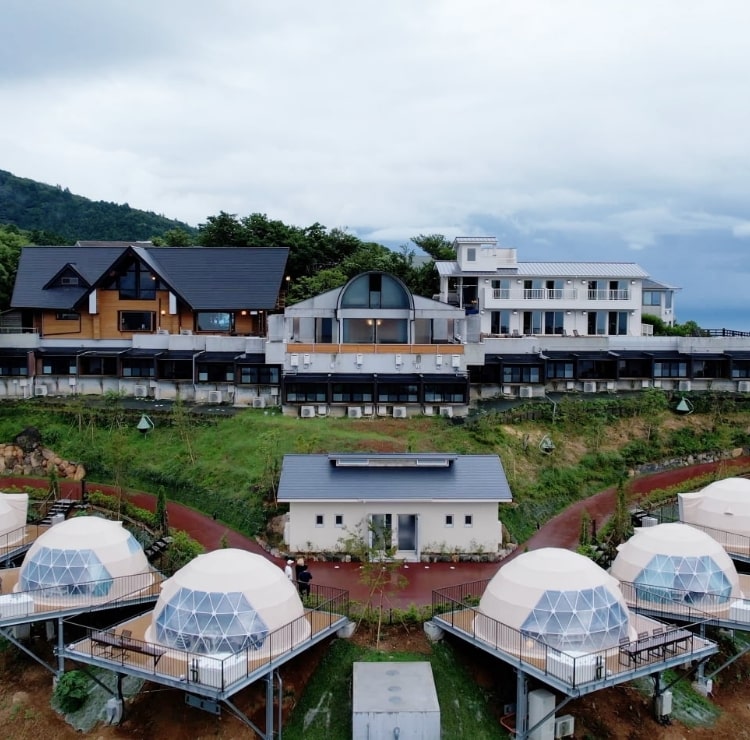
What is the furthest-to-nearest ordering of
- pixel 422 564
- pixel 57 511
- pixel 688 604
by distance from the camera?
pixel 57 511, pixel 422 564, pixel 688 604

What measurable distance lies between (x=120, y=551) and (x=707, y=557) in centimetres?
1774

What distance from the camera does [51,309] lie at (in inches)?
1768

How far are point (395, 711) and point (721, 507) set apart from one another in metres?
15.8

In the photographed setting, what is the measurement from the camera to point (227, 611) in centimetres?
1777

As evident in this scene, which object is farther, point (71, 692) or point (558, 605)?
point (71, 692)

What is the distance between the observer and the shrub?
60.5 ft

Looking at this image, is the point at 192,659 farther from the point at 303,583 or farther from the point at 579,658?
the point at 579,658

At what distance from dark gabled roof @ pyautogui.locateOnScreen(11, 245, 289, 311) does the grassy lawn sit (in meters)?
29.2

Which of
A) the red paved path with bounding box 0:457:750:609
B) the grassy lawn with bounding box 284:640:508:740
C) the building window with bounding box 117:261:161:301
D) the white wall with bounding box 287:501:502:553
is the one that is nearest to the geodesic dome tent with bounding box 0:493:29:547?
the red paved path with bounding box 0:457:750:609

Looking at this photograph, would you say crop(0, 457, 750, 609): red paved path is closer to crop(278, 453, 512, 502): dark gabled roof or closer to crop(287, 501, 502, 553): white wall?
crop(287, 501, 502, 553): white wall

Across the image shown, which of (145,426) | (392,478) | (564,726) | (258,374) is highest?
(258,374)

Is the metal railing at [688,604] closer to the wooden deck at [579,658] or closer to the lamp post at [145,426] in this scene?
the wooden deck at [579,658]

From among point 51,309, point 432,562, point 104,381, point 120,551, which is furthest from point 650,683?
point 51,309

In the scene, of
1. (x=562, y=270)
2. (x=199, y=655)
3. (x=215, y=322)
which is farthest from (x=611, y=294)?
(x=199, y=655)
